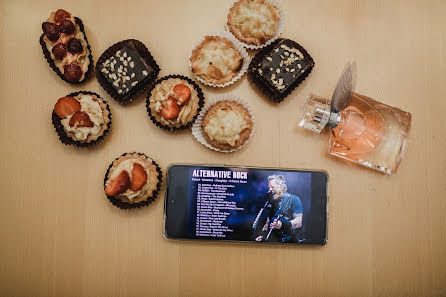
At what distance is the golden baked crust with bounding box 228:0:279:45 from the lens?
1.97 meters

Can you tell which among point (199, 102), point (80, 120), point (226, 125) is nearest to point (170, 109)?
point (199, 102)

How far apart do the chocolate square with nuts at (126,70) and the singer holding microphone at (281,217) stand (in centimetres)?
92

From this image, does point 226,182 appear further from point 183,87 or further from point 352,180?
point 352,180

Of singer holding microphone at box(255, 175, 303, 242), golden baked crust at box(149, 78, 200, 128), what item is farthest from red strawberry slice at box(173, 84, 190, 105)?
singer holding microphone at box(255, 175, 303, 242)

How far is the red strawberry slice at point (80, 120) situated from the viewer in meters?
1.87

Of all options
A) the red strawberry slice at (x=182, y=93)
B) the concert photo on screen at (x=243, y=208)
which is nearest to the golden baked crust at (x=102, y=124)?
the red strawberry slice at (x=182, y=93)

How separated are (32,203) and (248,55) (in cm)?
150

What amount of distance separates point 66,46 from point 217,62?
0.83 meters

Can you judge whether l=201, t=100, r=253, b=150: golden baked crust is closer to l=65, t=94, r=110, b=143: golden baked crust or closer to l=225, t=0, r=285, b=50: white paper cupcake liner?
l=225, t=0, r=285, b=50: white paper cupcake liner

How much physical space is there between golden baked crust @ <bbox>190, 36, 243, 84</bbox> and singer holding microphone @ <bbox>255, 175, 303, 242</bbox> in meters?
0.65

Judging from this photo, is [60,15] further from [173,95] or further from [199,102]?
[199,102]

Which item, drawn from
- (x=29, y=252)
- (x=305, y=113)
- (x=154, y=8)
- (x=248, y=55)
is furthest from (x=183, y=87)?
(x=29, y=252)

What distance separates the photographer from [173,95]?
6.27 ft

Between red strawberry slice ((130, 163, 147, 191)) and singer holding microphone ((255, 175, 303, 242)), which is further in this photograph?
singer holding microphone ((255, 175, 303, 242))
